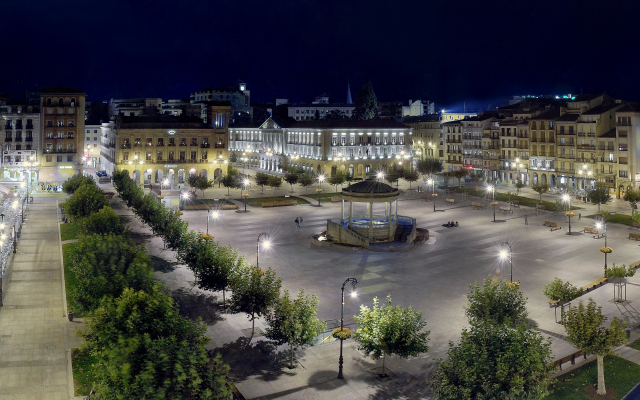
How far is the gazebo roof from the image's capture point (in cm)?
5116

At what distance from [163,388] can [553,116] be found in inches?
3688

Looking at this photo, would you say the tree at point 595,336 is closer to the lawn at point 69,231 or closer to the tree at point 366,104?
the lawn at point 69,231

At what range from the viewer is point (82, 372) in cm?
2441

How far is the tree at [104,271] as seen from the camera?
2661 cm

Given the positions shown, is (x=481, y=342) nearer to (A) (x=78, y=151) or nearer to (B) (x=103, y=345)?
(B) (x=103, y=345)

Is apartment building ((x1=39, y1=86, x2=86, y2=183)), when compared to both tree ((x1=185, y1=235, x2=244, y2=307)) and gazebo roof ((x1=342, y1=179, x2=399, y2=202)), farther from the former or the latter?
tree ((x1=185, y1=235, x2=244, y2=307))

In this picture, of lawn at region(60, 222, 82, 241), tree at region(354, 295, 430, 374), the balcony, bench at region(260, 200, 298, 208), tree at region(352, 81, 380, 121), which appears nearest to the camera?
Result: tree at region(354, 295, 430, 374)

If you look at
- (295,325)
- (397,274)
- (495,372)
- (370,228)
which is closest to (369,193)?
(370,228)

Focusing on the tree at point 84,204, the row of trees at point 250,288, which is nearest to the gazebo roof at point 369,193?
the row of trees at point 250,288

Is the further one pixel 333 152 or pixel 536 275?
pixel 333 152

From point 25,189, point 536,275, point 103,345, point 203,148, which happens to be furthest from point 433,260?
point 203,148

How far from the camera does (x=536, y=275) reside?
40062 millimetres

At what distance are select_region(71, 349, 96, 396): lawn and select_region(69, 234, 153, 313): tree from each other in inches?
84.1

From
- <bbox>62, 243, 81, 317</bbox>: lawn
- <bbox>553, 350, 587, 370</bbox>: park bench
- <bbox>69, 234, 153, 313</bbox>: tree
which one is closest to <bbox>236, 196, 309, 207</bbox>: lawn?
<bbox>62, 243, 81, 317</bbox>: lawn
